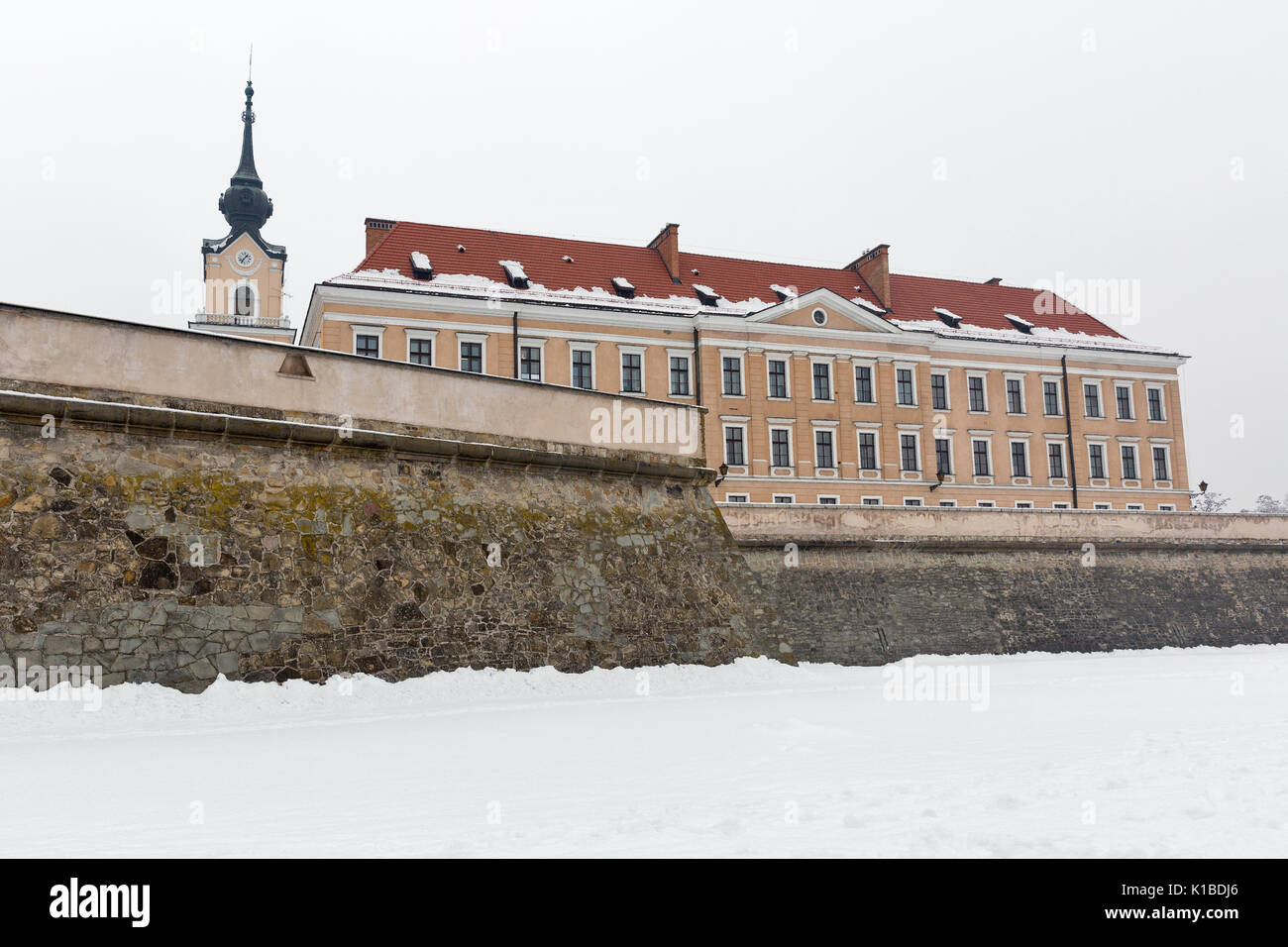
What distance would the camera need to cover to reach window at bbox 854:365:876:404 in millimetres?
40844

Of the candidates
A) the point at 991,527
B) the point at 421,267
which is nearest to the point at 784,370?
the point at 421,267

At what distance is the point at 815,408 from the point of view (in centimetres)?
3997

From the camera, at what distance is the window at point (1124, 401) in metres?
45.4

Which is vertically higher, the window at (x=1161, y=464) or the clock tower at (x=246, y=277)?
the clock tower at (x=246, y=277)

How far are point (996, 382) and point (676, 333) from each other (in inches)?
581

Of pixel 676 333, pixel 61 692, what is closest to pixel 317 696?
pixel 61 692

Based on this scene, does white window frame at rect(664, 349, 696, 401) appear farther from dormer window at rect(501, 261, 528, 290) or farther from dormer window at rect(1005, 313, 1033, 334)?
dormer window at rect(1005, 313, 1033, 334)

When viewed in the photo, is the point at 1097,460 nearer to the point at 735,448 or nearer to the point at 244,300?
the point at 735,448

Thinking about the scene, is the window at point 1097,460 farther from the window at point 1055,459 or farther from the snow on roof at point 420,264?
the snow on roof at point 420,264

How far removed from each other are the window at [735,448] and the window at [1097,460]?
1648cm

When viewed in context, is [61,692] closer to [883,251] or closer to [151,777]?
[151,777]

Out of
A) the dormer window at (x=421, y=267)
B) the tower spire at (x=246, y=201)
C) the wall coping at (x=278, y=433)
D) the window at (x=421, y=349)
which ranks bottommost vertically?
the wall coping at (x=278, y=433)

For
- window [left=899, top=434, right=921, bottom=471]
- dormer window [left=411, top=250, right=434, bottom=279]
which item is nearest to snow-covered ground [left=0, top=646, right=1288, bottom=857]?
dormer window [left=411, top=250, right=434, bottom=279]

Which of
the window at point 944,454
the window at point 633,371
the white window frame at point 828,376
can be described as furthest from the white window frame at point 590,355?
the window at point 944,454
